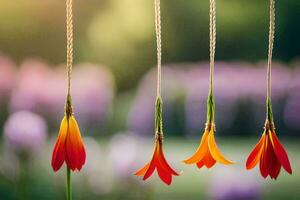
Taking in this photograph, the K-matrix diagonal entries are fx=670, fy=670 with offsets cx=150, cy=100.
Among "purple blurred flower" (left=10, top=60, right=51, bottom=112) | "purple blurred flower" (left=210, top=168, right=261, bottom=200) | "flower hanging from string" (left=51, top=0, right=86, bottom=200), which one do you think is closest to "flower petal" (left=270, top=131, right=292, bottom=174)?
"flower hanging from string" (left=51, top=0, right=86, bottom=200)

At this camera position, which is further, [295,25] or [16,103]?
[295,25]

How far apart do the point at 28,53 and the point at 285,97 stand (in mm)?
660

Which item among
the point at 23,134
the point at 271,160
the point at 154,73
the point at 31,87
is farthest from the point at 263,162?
→ the point at 154,73

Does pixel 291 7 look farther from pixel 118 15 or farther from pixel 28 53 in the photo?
pixel 28 53

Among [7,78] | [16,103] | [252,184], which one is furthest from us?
[7,78]

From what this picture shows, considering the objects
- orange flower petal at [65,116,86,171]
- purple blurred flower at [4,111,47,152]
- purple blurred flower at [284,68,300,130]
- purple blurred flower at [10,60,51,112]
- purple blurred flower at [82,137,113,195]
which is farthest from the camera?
purple blurred flower at [284,68,300,130]

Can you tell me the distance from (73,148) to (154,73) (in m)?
1.28

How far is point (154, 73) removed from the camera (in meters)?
1.72

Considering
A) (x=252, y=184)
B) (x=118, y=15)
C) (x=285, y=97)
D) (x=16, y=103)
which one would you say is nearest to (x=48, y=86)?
(x=16, y=103)

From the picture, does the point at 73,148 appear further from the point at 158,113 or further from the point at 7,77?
the point at 7,77

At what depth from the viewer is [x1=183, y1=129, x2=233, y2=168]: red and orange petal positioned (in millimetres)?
464

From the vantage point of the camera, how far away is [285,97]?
1.65m

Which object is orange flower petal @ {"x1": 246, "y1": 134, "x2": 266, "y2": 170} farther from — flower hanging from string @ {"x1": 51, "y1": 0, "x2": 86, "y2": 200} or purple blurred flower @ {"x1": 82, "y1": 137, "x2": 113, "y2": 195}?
purple blurred flower @ {"x1": 82, "y1": 137, "x2": 113, "y2": 195}

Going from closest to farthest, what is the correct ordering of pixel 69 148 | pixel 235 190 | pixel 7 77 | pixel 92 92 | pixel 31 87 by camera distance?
pixel 69 148 < pixel 235 190 < pixel 92 92 < pixel 31 87 < pixel 7 77
